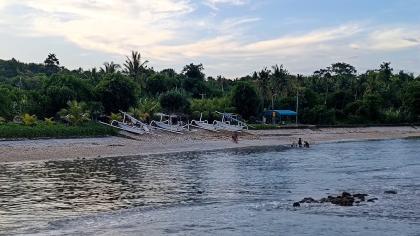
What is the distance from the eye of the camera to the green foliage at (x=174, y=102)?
7712 cm

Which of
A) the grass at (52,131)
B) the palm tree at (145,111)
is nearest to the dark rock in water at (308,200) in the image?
the grass at (52,131)

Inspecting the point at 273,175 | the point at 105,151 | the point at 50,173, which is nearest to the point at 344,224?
the point at 273,175

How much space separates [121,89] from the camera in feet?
227

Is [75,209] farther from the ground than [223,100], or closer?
closer

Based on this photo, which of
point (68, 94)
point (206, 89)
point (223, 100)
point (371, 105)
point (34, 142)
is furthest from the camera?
point (206, 89)

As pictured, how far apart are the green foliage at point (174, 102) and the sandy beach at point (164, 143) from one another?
10233 millimetres

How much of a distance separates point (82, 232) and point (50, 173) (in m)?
16.8

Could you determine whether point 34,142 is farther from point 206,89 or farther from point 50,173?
point 206,89

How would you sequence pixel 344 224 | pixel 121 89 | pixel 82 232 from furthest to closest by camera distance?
pixel 121 89
pixel 344 224
pixel 82 232

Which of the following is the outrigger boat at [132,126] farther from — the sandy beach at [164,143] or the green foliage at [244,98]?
the green foliage at [244,98]

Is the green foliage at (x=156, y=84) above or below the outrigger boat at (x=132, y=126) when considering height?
above

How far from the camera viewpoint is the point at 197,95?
103 m

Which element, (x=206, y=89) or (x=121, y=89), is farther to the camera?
(x=206, y=89)

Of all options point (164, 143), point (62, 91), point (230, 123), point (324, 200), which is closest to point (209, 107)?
point (230, 123)
